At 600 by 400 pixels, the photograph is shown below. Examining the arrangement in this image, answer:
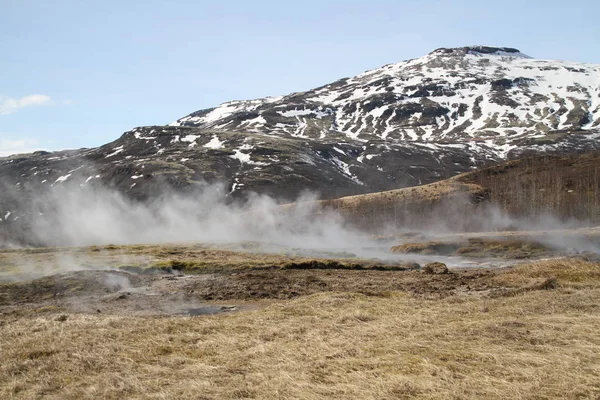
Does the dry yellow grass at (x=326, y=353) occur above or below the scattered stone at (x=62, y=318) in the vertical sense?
above

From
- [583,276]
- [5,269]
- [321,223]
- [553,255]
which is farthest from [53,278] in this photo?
[321,223]

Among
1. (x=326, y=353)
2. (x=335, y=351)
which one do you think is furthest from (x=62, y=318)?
(x=335, y=351)

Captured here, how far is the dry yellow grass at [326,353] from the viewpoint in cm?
1039

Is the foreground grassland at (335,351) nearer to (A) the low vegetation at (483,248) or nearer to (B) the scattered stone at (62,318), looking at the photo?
(B) the scattered stone at (62,318)

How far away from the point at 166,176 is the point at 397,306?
152 metres

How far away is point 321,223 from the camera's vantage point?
106 meters

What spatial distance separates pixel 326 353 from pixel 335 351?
0.26 m

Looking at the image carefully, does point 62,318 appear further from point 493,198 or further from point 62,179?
point 62,179

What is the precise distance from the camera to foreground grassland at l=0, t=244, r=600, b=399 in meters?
10.4

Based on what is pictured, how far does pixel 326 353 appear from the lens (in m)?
13.1

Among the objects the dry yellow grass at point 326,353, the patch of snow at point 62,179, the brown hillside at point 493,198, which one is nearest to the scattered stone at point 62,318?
the dry yellow grass at point 326,353

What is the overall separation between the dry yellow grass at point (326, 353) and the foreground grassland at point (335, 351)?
0.12 feet

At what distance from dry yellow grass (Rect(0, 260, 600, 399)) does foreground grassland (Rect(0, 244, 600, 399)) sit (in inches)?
1.5

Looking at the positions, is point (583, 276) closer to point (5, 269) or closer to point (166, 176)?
point (5, 269)
